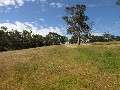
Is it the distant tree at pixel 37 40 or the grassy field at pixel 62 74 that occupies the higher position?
the distant tree at pixel 37 40

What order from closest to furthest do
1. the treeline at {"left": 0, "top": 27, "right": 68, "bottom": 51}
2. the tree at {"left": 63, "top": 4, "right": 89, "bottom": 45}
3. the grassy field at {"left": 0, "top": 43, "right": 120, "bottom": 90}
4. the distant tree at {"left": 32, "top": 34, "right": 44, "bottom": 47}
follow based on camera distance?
the grassy field at {"left": 0, "top": 43, "right": 120, "bottom": 90} < the tree at {"left": 63, "top": 4, "right": 89, "bottom": 45} < the treeline at {"left": 0, "top": 27, "right": 68, "bottom": 51} < the distant tree at {"left": 32, "top": 34, "right": 44, "bottom": 47}

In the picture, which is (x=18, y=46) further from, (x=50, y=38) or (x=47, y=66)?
(x=47, y=66)

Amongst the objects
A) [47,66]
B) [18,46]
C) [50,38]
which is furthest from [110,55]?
[50,38]

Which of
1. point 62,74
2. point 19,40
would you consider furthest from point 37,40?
point 62,74

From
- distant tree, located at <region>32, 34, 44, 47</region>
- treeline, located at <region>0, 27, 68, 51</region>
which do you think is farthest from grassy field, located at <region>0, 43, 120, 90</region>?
distant tree, located at <region>32, 34, 44, 47</region>

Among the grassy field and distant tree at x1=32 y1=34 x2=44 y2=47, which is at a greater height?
distant tree at x1=32 y1=34 x2=44 y2=47

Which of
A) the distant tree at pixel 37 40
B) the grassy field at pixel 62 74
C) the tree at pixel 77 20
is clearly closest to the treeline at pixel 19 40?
the distant tree at pixel 37 40

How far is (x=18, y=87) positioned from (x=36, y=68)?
8.81 metres

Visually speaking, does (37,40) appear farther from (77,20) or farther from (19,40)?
(77,20)

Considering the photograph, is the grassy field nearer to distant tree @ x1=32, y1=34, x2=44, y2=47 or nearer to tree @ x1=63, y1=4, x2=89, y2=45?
tree @ x1=63, y1=4, x2=89, y2=45

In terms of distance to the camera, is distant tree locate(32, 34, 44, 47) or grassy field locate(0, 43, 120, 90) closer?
grassy field locate(0, 43, 120, 90)

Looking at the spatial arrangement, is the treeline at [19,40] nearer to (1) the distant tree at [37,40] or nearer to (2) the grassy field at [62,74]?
(1) the distant tree at [37,40]

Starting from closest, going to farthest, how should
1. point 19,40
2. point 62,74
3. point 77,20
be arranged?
point 62,74 → point 77,20 → point 19,40

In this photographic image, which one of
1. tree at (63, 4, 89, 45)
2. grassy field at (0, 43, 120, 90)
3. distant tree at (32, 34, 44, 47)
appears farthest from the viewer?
distant tree at (32, 34, 44, 47)
